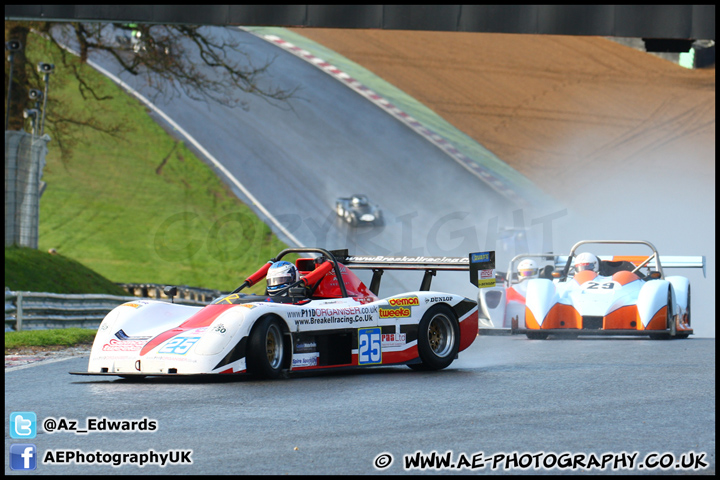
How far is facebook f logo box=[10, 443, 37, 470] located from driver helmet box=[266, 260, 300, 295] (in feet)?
13.9

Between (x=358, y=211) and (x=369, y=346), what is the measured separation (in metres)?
19.4

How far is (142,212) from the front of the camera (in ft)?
97.5

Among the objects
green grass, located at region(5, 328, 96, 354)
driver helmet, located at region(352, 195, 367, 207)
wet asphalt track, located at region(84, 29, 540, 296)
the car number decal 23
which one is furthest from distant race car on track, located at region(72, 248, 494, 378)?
driver helmet, located at region(352, 195, 367, 207)

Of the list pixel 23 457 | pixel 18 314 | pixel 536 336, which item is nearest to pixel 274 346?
pixel 23 457

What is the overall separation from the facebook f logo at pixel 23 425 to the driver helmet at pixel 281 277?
3.31 metres

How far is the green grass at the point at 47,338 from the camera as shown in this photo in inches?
473

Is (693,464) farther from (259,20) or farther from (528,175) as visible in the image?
(528,175)

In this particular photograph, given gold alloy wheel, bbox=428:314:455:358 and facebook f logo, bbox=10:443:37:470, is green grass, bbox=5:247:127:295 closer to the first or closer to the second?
gold alloy wheel, bbox=428:314:455:358

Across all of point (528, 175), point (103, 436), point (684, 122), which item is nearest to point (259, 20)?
point (103, 436)

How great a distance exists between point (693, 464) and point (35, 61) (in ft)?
105

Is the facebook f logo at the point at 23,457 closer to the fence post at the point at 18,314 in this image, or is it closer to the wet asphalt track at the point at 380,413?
the wet asphalt track at the point at 380,413

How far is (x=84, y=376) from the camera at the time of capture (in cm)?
883

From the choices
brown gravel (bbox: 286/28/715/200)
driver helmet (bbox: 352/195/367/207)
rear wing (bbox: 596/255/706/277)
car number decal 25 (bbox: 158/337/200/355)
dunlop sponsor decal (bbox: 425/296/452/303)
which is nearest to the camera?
car number decal 25 (bbox: 158/337/200/355)

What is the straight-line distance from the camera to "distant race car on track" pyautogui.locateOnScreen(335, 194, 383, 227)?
28.4 m
